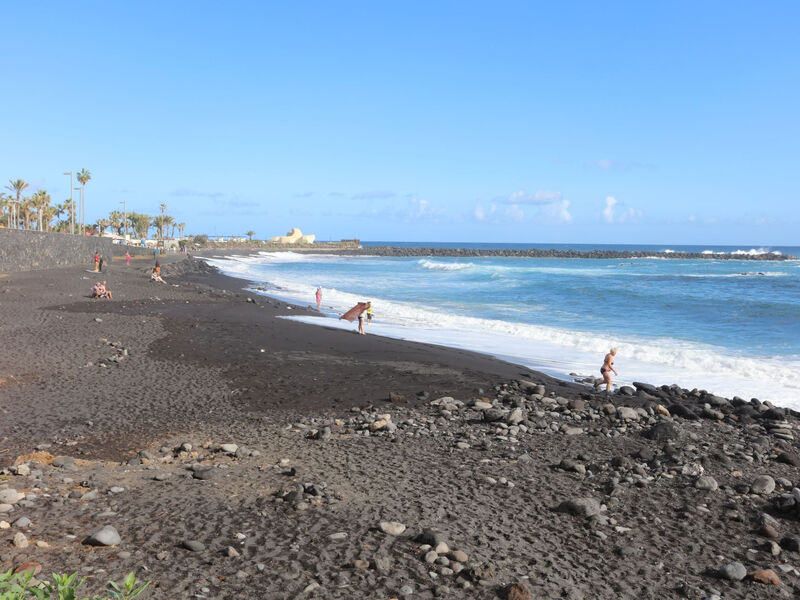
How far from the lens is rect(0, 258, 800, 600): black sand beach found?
5.12m

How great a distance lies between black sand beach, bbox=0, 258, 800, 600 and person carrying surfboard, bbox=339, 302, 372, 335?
6.71m

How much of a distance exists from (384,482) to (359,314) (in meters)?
14.4

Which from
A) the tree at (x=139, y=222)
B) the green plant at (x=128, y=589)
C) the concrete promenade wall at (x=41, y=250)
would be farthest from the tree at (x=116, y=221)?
the green plant at (x=128, y=589)

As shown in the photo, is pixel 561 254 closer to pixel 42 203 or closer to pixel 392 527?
pixel 42 203

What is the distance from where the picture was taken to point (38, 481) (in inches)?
256

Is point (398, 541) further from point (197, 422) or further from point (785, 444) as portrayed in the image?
point (785, 444)

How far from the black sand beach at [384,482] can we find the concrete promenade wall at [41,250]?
1059 inches

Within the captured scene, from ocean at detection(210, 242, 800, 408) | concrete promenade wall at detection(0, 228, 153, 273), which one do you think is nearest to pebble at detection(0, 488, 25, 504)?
ocean at detection(210, 242, 800, 408)

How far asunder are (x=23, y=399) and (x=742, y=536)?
10858 millimetres

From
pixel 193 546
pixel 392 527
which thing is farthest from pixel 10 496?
pixel 392 527

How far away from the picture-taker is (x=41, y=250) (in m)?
41.0

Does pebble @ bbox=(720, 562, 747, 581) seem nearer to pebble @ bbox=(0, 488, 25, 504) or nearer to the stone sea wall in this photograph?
pebble @ bbox=(0, 488, 25, 504)

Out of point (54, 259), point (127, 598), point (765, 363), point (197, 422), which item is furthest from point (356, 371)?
point (54, 259)

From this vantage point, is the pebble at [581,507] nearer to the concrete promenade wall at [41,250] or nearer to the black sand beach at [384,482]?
the black sand beach at [384,482]
